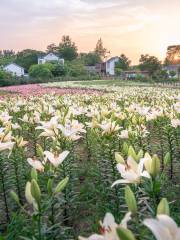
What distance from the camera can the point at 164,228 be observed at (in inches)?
49.2

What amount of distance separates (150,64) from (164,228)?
6540cm

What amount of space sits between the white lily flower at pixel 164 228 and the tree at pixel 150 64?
6467 centimetres

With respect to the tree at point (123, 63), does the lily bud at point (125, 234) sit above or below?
below

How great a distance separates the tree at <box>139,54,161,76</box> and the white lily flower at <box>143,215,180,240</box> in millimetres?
64667

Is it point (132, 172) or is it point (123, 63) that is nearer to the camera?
point (132, 172)

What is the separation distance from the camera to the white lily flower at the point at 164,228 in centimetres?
123

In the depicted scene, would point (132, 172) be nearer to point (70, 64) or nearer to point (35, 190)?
point (35, 190)

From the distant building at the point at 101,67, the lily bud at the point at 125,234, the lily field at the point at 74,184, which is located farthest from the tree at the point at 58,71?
the lily bud at the point at 125,234

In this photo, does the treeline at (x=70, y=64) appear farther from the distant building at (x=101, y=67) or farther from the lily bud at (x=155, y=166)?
the lily bud at (x=155, y=166)

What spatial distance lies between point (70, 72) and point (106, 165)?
2290 inches

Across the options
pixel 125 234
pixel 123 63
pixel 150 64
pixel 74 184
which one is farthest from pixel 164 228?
pixel 123 63

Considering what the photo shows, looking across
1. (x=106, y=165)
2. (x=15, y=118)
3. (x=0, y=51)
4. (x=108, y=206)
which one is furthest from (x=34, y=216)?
(x=0, y=51)

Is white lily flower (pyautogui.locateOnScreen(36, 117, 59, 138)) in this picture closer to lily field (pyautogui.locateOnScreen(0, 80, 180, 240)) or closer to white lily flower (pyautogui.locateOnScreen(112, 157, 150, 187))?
lily field (pyautogui.locateOnScreen(0, 80, 180, 240))

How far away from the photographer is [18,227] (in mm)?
3289
